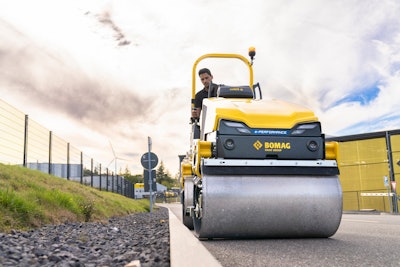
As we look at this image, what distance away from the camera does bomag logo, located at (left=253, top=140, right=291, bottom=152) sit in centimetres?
493

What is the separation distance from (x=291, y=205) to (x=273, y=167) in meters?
0.45

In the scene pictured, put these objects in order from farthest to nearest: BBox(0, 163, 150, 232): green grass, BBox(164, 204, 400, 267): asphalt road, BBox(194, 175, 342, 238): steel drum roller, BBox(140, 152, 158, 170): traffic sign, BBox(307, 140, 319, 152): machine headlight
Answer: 1. BBox(140, 152, 158, 170): traffic sign
2. BBox(0, 163, 150, 232): green grass
3. BBox(307, 140, 319, 152): machine headlight
4. BBox(194, 175, 342, 238): steel drum roller
5. BBox(164, 204, 400, 267): asphalt road

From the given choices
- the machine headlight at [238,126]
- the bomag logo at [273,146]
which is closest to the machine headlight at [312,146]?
the bomag logo at [273,146]

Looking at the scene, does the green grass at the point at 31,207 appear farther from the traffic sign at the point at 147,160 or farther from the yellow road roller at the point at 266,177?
the traffic sign at the point at 147,160

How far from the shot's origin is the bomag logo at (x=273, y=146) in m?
4.93

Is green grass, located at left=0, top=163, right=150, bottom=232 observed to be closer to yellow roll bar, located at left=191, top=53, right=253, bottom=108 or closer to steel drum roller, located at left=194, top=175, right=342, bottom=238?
steel drum roller, located at left=194, top=175, right=342, bottom=238

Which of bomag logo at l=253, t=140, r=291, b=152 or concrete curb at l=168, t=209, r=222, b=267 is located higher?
bomag logo at l=253, t=140, r=291, b=152

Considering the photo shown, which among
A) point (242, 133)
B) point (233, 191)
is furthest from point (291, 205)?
point (242, 133)

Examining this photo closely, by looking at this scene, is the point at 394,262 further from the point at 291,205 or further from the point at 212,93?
the point at 212,93

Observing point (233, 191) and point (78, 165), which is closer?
point (233, 191)

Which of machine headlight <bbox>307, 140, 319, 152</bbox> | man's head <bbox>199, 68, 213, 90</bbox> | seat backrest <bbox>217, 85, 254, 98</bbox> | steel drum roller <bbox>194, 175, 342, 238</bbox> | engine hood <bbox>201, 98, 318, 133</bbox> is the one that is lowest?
steel drum roller <bbox>194, 175, 342, 238</bbox>

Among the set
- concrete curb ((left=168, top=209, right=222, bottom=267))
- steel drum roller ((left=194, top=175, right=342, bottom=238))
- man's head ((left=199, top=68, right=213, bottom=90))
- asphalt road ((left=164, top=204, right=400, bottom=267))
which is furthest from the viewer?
man's head ((left=199, top=68, right=213, bottom=90))

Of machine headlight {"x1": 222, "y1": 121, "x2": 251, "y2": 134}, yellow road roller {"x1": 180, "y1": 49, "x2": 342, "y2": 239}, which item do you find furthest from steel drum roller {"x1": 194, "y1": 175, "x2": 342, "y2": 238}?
machine headlight {"x1": 222, "y1": 121, "x2": 251, "y2": 134}

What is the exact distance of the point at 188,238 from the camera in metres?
4.24
